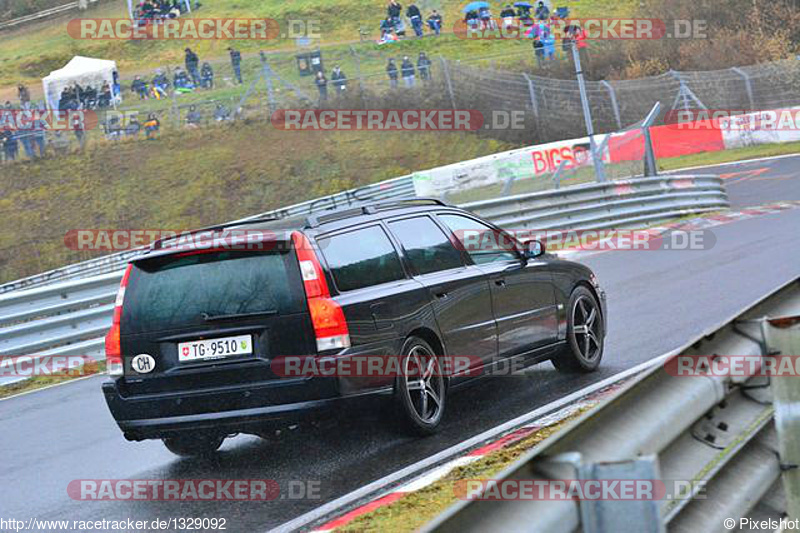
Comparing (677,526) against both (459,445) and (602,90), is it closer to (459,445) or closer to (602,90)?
(459,445)

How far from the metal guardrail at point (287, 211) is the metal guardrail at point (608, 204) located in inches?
507

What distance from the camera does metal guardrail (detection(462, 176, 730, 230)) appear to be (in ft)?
67.6

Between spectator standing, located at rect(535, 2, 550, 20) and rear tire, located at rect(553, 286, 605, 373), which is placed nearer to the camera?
rear tire, located at rect(553, 286, 605, 373)

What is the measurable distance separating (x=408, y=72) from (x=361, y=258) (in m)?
37.3

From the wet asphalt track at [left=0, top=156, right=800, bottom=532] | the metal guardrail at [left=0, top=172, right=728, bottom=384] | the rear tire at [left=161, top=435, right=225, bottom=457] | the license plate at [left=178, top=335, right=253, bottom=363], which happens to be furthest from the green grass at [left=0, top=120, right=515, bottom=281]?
the license plate at [left=178, top=335, right=253, bottom=363]

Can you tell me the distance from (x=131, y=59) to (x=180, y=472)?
5753cm

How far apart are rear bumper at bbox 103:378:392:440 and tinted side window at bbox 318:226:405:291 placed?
672mm

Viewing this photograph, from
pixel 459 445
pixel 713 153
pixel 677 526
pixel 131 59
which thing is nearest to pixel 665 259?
pixel 459 445

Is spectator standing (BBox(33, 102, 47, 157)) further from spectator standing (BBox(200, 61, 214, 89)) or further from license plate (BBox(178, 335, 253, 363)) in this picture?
license plate (BBox(178, 335, 253, 363))

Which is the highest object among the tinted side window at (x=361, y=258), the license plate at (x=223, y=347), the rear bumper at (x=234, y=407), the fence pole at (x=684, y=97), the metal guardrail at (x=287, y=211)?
the tinted side window at (x=361, y=258)

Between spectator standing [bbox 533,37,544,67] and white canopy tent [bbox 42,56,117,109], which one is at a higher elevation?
white canopy tent [bbox 42,56,117,109]

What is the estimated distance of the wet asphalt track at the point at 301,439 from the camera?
6637 mm

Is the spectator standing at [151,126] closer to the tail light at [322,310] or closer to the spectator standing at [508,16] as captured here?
the spectator standing at [508,16]

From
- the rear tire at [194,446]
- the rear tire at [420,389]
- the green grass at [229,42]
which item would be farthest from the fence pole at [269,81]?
the rear tire at [420,389]
